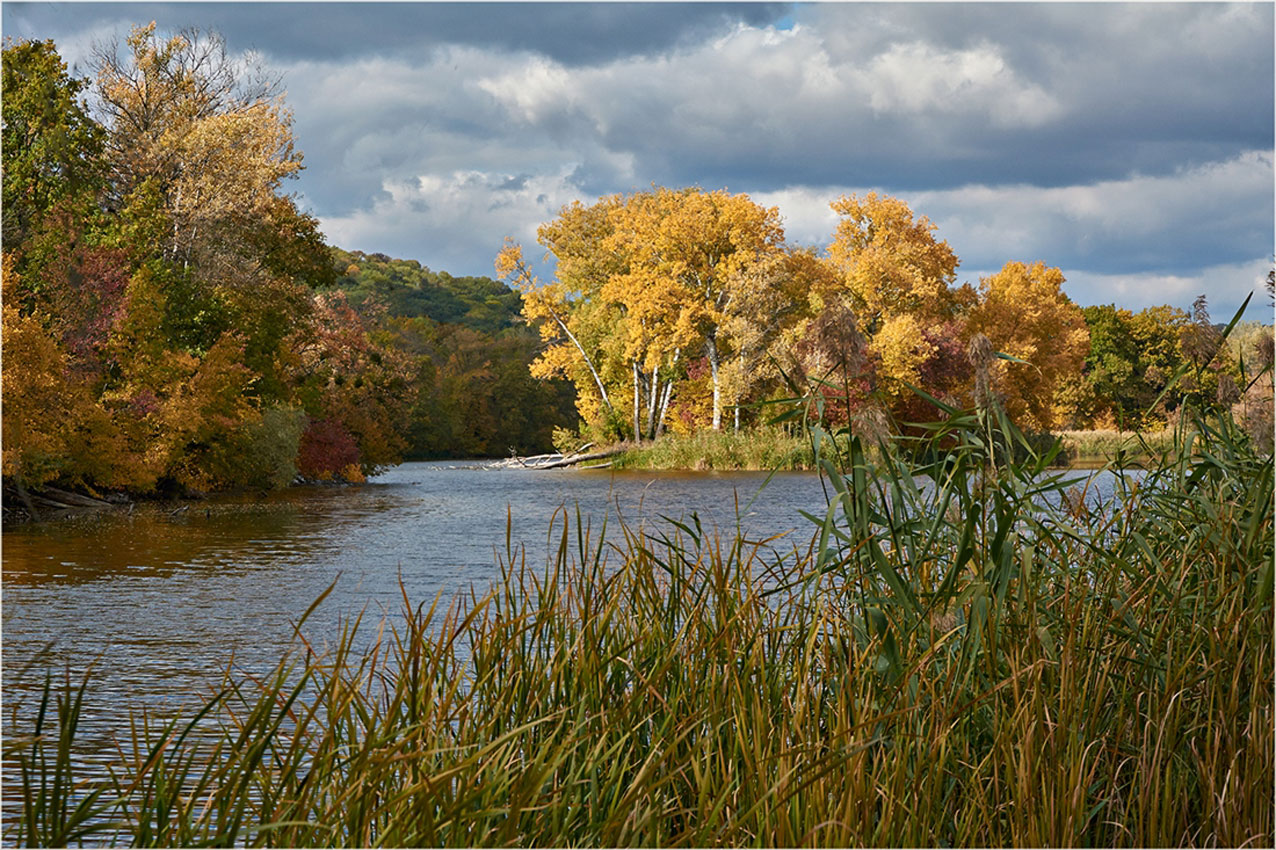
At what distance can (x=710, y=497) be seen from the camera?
832 inches

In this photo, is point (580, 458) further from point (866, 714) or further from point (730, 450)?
point (866, 714)

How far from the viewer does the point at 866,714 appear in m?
2.95

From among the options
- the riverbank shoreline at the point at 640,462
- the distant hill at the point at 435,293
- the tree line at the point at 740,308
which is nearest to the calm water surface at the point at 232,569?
the riverbank shoreline at the point at 640,462

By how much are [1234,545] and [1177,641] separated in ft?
1.07

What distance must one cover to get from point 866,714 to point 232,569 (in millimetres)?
10450

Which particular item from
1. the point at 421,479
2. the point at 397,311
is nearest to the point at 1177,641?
the point at 421,479

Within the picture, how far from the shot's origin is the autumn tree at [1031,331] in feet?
128

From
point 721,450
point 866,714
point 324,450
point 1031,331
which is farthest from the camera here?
point 1031,331

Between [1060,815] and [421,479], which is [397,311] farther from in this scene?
[1060,815]

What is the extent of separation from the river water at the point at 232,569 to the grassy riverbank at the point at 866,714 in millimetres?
335

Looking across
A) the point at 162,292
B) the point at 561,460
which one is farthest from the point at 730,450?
the point at 162,292

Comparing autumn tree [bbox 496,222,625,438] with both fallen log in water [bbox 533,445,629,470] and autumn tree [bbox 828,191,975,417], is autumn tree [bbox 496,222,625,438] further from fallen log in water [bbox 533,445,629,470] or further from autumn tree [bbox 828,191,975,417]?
autumn tree [bbox 828,191,975,417]

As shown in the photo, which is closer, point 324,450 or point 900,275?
point 324,450

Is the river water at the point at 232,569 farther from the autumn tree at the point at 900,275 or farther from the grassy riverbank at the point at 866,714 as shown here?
the autumn tree at the point at 900,275
